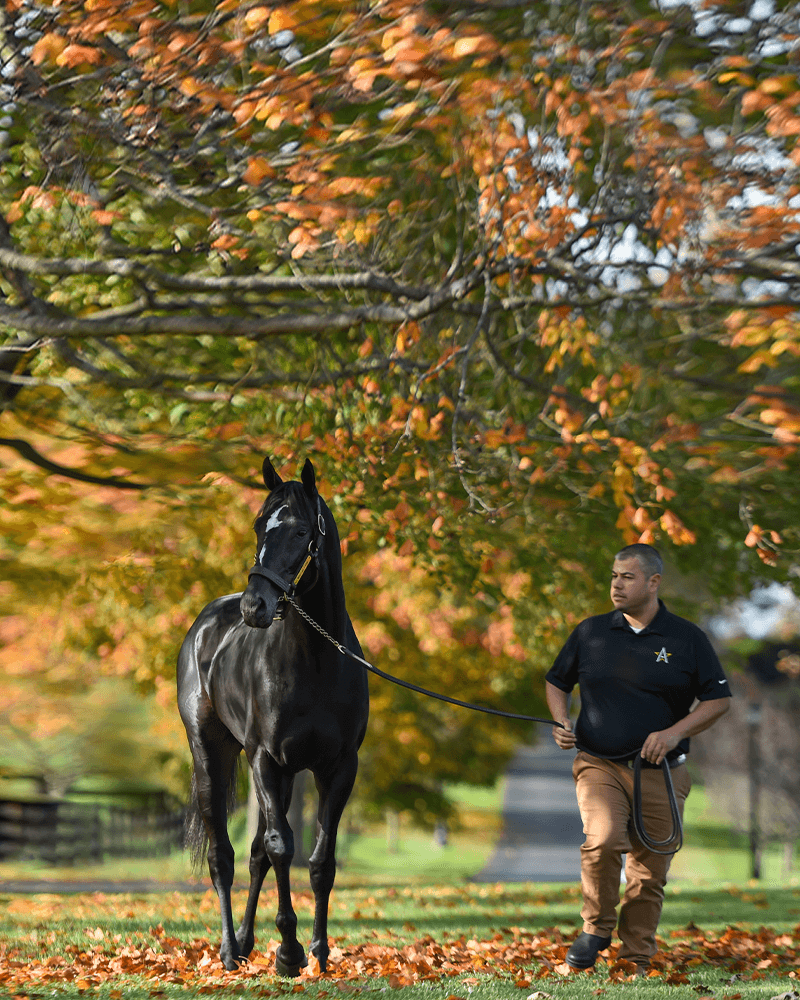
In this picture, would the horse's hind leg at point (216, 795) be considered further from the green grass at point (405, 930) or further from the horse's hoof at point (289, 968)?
the horse's hoof at point (289, 968)

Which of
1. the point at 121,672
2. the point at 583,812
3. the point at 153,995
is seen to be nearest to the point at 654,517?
the point at 583,812

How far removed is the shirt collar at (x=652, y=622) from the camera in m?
6.27

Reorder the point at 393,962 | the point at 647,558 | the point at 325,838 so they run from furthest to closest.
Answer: the point at 393,962
the point at 647,558
the point at 325,838

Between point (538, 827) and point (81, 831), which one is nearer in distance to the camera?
point (81, 831)

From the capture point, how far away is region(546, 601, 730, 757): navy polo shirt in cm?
617

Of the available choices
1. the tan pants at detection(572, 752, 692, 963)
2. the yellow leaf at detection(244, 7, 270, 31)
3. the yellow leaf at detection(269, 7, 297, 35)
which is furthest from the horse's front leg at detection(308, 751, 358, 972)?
the yellow leaf at detection(244, 7, 270, 31)

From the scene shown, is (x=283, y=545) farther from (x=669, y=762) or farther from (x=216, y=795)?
(x=669, y=762)

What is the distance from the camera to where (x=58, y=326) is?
7.90 metres

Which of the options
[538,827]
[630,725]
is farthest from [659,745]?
[538,827]

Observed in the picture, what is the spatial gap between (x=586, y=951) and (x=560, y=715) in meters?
1.31

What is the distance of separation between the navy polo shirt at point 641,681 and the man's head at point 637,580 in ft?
0.33

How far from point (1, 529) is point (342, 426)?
631 centimetres

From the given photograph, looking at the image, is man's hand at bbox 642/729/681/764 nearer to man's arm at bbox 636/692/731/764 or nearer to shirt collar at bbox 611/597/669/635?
man's arm at bbox 636/692/731/764

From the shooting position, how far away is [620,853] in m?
6.16
